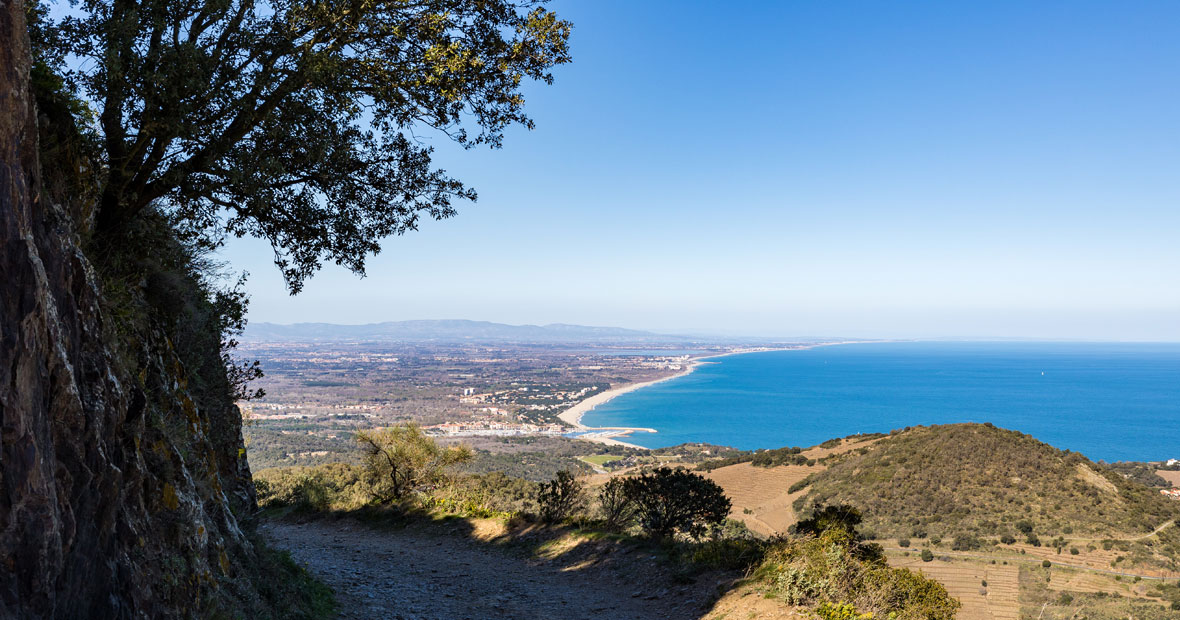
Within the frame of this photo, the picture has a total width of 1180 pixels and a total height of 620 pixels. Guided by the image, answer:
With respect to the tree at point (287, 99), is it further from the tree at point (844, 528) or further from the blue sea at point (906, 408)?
the blue sea at point (906, 408)

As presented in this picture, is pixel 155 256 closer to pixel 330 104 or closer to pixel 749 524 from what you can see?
pixel 330 104

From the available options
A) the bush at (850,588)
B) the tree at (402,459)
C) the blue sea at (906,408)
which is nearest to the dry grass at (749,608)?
the bush at (850,588)

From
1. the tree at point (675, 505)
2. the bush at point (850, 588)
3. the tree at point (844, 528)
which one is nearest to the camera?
the bush at point (850, 588)

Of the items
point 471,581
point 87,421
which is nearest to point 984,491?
point 471,581

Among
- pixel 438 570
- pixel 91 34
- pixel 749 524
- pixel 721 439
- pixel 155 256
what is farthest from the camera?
pixel 721 439

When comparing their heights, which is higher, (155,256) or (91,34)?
(91,34)

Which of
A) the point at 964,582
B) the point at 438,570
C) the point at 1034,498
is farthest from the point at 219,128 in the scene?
the point at 1034,498

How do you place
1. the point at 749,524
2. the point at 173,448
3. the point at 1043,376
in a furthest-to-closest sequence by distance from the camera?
the point at 1043,376 < the point at 749,524 < the point at 173,448
